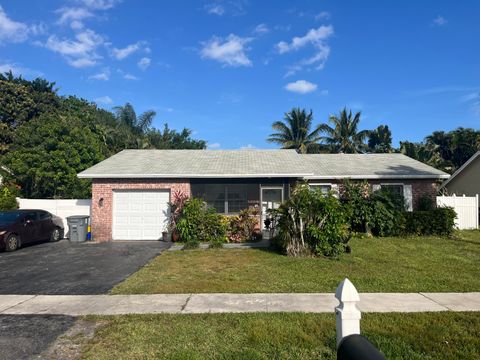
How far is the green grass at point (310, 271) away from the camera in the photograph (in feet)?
24.2

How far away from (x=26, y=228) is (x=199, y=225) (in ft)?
23.2

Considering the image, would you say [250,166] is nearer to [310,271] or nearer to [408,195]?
[310,271]

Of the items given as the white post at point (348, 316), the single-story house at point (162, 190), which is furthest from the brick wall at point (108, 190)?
the white post at point (348, 316)

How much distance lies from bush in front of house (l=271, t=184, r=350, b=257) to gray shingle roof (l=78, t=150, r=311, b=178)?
13.9 ft

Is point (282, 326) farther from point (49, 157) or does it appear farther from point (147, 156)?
point (49, 157)

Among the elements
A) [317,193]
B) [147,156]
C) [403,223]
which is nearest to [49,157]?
[147,156]

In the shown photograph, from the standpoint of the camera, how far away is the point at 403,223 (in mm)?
15203

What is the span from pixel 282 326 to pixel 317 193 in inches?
260

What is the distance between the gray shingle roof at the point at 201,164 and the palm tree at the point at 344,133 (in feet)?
64.6

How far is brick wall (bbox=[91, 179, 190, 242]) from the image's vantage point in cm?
1539

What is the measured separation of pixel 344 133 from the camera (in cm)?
3791

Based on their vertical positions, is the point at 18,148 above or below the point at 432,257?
above

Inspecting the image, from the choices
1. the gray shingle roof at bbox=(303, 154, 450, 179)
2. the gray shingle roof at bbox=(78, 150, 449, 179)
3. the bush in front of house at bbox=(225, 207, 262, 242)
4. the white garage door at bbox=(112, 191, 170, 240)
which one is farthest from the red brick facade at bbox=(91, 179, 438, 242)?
the gray shingle roof at bbox=(303, 154, 450, 179)

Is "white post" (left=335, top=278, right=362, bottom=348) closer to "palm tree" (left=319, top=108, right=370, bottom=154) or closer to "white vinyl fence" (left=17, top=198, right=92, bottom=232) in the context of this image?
"white vinyl fence" (left=17, top=198, right=92, bottom=232)
